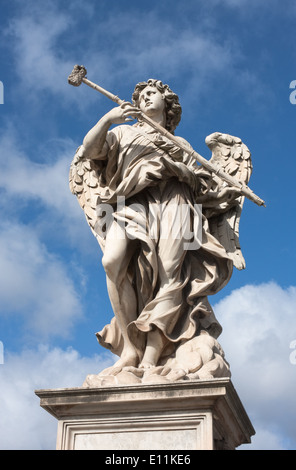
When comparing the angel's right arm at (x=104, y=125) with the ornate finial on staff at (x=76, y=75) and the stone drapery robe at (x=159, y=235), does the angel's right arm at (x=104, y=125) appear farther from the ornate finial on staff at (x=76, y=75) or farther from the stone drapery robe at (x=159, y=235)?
the ornate finial on staff at (x=76, y=75)

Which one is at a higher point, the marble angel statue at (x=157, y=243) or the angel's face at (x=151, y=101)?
the angel's face at (x=151, y=101)

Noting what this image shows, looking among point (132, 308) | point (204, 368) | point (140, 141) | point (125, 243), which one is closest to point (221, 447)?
point (204, 368)

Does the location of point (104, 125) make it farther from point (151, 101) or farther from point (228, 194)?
point (228, 194)

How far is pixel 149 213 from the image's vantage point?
819 cm

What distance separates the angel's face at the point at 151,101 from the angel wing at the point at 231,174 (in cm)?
90

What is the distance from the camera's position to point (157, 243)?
26.3 ft

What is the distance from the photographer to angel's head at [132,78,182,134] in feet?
29.5

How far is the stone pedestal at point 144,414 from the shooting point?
21.8 feet

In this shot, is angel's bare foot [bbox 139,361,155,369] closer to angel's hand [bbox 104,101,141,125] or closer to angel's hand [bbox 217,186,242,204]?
angel's hand [bbox 217,186,242,204]

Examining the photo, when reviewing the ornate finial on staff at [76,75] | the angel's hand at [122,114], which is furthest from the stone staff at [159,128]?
the angel's hand at [122,114]

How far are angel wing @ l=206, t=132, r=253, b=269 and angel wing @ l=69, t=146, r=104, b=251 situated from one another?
4.62 ft

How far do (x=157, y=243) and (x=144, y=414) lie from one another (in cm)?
201

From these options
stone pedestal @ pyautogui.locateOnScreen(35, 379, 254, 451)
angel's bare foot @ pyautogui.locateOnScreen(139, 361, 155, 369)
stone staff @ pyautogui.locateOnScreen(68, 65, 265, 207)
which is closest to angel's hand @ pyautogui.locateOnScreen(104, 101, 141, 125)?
stone staff @ pyautogui.locateOnScreen(68, 65, 265, 207)
